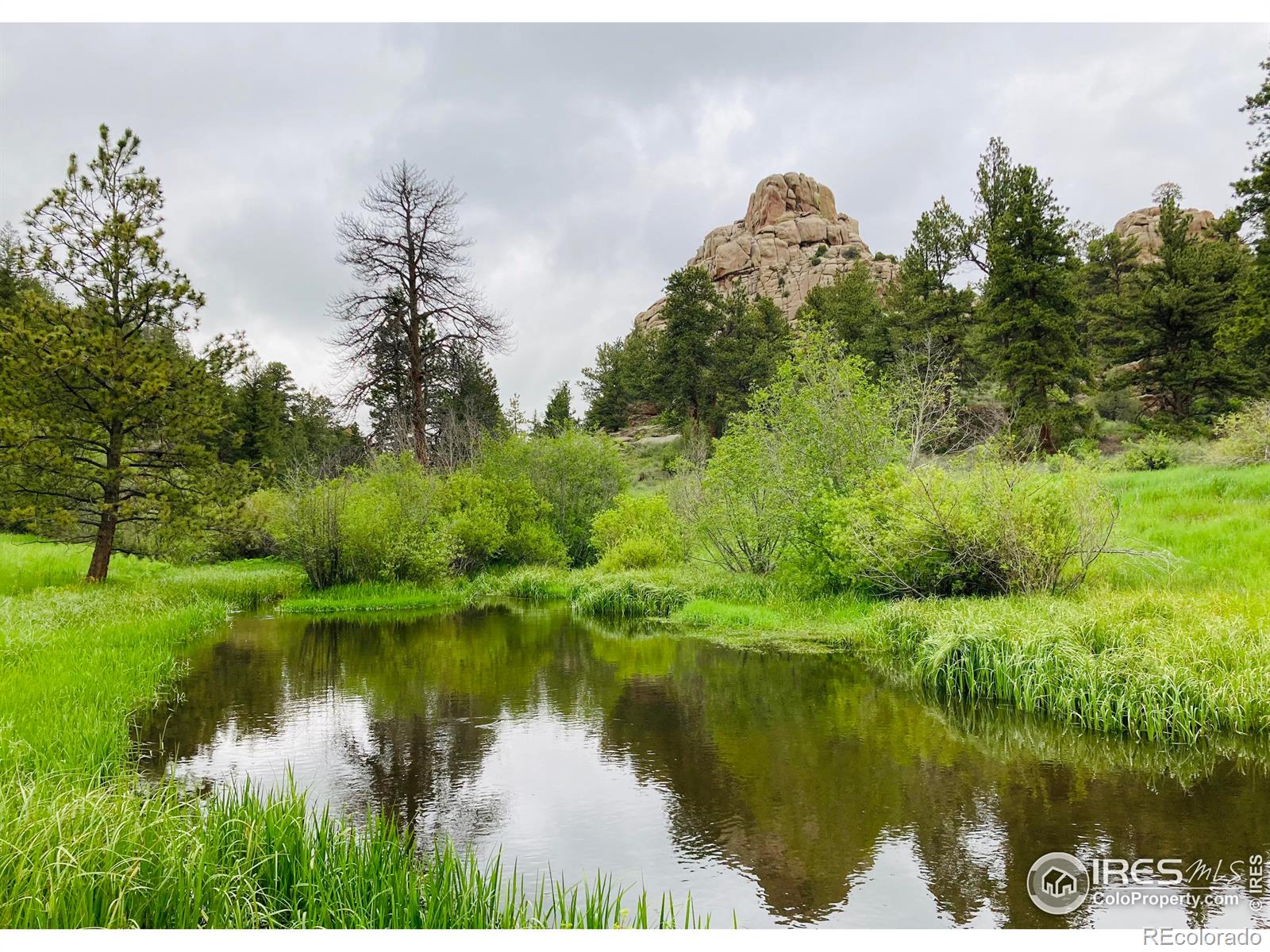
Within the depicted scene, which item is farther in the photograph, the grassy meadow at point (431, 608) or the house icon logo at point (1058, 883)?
the house icon logo at point (1058, 883)

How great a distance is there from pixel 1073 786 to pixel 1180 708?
2.39 meters

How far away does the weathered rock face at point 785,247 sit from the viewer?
85.6m

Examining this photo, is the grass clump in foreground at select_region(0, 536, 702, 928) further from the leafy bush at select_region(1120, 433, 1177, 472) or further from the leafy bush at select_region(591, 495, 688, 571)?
the leafy bush at select_region(1120, 433, 1177, 472)

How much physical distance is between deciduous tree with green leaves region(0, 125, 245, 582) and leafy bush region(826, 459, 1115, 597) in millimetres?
16232

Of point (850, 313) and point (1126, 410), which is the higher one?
point (850, 313)

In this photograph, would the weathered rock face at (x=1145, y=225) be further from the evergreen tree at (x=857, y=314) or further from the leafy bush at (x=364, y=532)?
the leafy bush at (x=364, y=532)

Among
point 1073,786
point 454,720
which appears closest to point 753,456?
point 454,720

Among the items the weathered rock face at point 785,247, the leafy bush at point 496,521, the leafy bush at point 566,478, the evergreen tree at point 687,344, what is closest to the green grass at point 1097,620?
the leafy bush at point 496,521

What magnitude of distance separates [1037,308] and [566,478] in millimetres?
23006

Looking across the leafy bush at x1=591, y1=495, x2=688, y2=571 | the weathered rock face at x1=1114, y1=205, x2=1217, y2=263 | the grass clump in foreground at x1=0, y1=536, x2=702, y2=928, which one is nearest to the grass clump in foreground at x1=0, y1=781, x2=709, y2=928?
the grass clump in foreground at x1=0, y1=536, x2=702, y2=928

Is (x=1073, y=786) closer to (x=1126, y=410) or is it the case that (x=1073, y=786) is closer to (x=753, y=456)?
(x=753, y=456)

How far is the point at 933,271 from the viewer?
44.2 meters

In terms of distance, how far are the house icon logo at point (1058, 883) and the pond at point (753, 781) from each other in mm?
87

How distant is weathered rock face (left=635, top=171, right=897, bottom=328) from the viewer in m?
85.6
